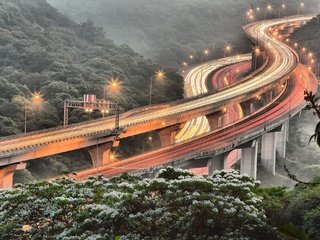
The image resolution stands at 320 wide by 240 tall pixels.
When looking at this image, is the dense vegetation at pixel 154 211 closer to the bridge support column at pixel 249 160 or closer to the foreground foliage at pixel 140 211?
the foreground foliage at pixel 140 211

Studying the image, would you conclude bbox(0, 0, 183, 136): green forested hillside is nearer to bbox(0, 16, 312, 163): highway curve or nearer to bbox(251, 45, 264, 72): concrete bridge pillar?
bbox(0, 16, 312, 163): highway curve

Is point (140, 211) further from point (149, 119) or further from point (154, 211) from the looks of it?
point (149, 119)

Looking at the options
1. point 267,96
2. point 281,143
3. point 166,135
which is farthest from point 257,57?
point 166,135

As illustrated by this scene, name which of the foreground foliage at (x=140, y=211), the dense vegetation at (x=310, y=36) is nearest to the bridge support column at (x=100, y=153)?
the foreground foliage at (x=140, y=211)

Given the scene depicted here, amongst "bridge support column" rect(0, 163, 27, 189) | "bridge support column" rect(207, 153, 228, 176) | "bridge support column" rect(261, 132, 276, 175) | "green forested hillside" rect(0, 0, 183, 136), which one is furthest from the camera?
"bridge support column" rect(261, 132, 276, 175)

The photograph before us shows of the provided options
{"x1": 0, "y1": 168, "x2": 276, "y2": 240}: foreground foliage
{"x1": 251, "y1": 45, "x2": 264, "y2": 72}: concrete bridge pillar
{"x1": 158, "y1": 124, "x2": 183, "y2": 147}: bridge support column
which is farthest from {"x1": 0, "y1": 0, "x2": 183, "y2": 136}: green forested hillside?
{"x1": 0, "y1": 168, "x2": 276, "y2": 240}: foreground foliage

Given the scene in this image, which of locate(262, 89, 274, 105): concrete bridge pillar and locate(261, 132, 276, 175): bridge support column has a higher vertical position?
locate(262, 89, 274, 105): concrete bridge pillar

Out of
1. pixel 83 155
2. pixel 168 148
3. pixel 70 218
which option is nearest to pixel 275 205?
pixel 70 218
